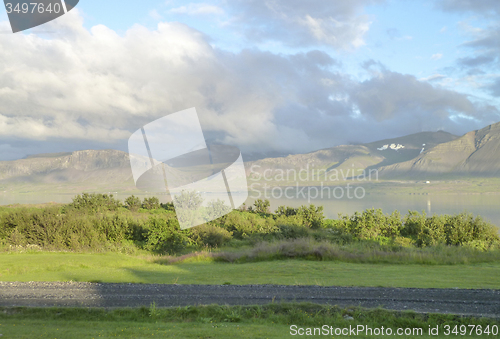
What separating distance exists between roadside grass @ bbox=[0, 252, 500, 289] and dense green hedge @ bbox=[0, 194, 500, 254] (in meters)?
6.40

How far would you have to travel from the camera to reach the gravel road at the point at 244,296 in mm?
8023

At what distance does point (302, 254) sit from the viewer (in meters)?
17.8

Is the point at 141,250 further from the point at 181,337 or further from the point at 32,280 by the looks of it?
the point at 181,337

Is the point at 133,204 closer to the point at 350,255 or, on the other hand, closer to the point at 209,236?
the point at 209,236

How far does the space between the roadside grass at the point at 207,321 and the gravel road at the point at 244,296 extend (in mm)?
535

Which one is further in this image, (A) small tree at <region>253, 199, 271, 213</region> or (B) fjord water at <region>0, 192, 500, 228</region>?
(A) small tree at <region>253, 199, 271, 213</region>

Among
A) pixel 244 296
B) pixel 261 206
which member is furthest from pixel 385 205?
pixel 244 296

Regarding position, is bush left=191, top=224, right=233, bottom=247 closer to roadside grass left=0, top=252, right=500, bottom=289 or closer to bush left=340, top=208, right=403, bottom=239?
roadside grass left=0, top=252, right=500, bottom=289

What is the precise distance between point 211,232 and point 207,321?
16977 millimetres

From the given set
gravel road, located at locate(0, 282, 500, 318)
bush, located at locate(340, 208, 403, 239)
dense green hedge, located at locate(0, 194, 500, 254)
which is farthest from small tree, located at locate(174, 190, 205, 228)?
gravel road, located at locate(0, 282, 500, 318)

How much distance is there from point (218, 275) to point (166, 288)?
9.92 ft

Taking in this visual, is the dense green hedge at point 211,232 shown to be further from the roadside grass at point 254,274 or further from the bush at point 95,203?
the bush at point 95,203

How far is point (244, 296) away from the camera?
9188mm

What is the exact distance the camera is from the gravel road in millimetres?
8023
